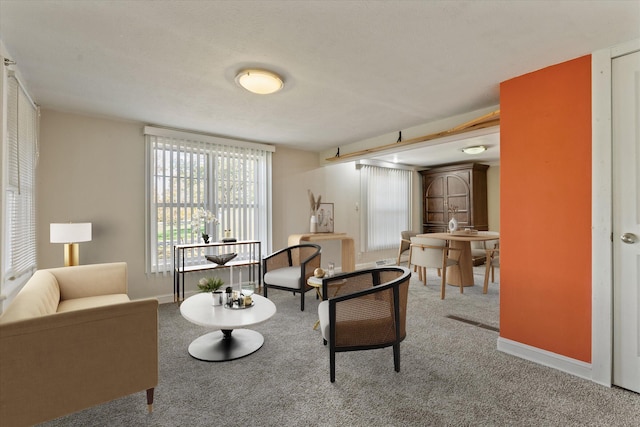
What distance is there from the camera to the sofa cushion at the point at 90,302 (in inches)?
103

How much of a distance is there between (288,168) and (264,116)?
1846mm

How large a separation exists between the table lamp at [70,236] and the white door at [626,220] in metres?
4.63

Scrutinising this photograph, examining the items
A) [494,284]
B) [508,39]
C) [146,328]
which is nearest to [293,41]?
[508,39]

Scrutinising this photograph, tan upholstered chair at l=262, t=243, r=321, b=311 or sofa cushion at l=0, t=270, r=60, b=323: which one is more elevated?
sofa cushion at l=0, t=270, r=60, b=323

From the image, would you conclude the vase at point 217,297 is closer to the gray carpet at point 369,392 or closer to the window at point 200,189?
the gray carpet at point 369,392

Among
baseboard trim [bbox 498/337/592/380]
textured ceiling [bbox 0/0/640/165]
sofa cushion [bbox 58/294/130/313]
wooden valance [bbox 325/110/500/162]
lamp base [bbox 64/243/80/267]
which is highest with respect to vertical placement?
textured ceiling [bbox 0/0/640/165]

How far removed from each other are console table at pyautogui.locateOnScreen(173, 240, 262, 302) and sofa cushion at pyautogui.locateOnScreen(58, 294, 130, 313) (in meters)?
1.06

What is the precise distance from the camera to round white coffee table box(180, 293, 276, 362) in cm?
238

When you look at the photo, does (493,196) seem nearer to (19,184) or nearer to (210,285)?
(210,285)

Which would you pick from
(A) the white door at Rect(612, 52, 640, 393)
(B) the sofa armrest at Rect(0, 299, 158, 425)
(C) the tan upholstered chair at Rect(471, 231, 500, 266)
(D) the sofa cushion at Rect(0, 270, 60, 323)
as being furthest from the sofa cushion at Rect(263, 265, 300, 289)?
(C) the tan upholstered chair at Rect(471, 231, 500, 266)

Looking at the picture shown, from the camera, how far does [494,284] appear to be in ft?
16.6

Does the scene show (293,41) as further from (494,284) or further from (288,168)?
(494,284)

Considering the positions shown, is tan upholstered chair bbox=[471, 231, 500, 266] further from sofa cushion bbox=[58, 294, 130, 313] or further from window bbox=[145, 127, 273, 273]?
sofa cushion bbox=[58, 294, 130, 313]

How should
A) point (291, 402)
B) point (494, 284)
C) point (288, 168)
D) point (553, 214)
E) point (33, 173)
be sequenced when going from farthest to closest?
point (288, 168)
point (494, 284)
point (33, 173)
point (553, 214)
point (291, 402)
